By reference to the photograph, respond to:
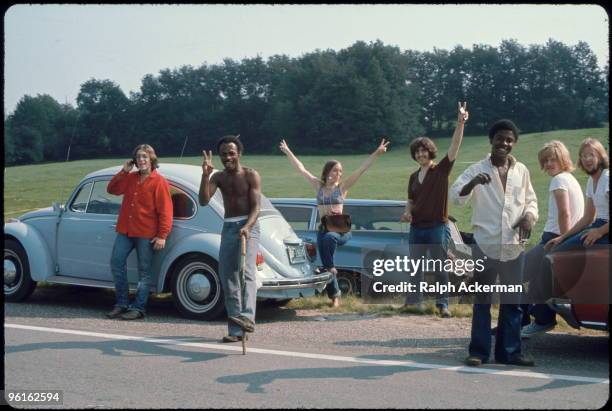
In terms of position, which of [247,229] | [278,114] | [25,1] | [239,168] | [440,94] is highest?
[440,94]

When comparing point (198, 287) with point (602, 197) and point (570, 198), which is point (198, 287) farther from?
point (602, 197)

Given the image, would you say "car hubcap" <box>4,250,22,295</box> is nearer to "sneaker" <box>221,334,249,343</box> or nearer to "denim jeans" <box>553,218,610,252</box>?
"sneaker" <box>221,334,249,343</box>

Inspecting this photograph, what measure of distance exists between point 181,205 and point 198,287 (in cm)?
116

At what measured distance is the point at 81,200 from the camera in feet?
32.2

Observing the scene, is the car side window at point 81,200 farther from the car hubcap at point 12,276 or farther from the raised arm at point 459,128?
the raised arm at point 459,128

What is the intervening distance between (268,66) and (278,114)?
4.29 metres

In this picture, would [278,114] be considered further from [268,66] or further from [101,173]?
[101,173]

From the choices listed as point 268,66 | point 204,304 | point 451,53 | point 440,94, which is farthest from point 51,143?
point 451,53

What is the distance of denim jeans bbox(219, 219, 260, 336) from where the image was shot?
742cm

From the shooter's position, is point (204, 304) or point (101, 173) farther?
point (101, 173)

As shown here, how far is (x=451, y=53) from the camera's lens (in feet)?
148

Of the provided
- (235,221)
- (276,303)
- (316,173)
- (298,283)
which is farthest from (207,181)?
(316,173)

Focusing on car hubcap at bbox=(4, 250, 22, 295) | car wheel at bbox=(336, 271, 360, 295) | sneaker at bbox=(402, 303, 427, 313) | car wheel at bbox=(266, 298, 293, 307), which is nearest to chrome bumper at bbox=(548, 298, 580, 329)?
sneaker at bbox=(402, 303, 427, 313)

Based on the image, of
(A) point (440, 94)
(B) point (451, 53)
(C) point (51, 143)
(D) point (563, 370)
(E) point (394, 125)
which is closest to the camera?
(D) point (563, 370)
